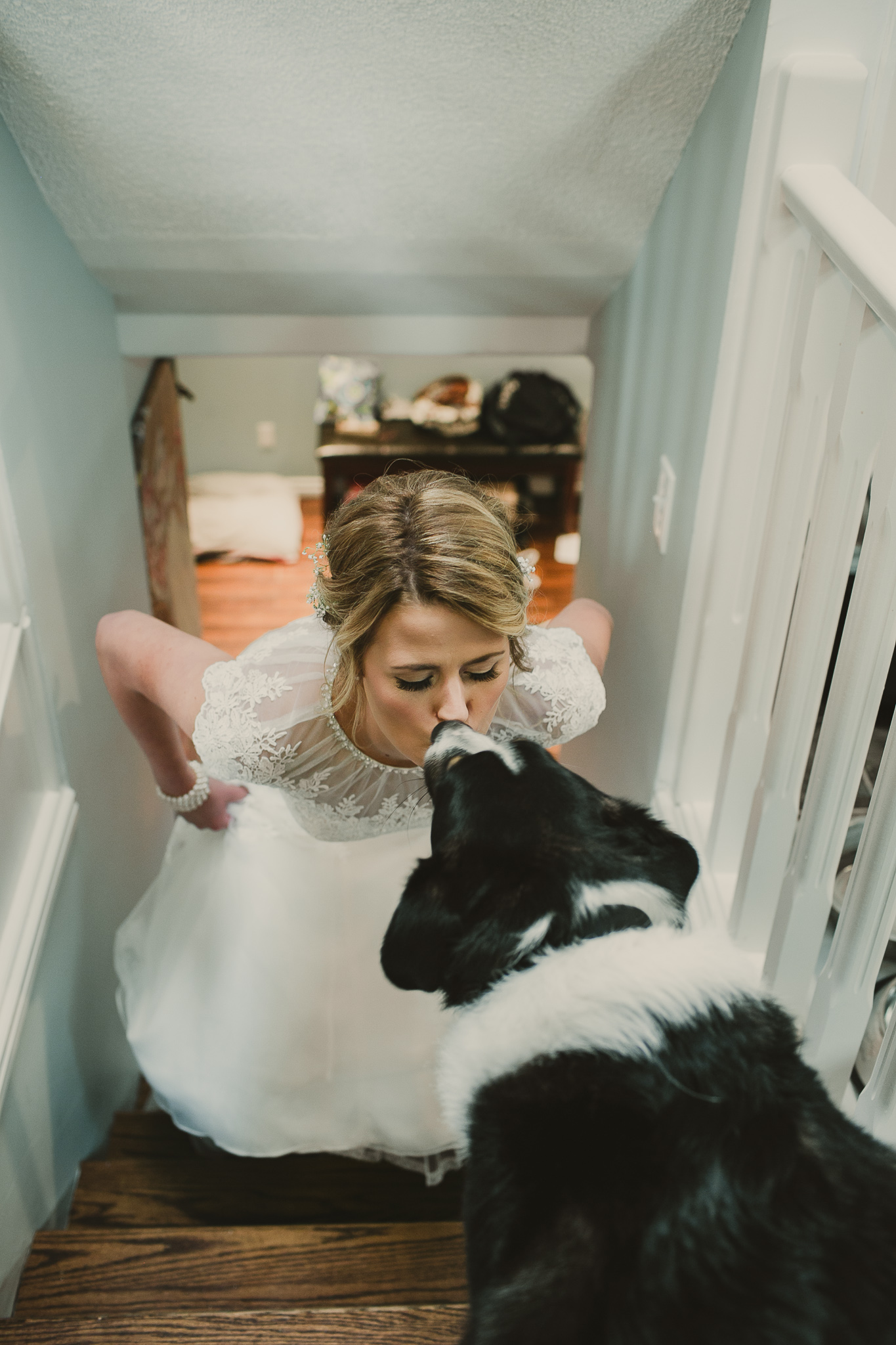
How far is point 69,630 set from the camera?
6.75 ft

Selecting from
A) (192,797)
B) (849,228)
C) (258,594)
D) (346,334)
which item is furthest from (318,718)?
(258,594)

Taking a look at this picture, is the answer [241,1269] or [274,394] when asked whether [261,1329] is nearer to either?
[241,1269]

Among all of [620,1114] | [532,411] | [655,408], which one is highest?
[655,408]

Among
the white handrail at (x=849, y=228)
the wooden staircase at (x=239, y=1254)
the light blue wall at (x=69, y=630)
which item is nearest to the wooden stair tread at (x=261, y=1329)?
the wooden staircase at (x=239, y=1254)

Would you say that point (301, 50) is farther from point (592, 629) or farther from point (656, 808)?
point (656, 808)

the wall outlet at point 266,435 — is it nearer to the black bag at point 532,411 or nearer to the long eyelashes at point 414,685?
the black bag at point 532,411

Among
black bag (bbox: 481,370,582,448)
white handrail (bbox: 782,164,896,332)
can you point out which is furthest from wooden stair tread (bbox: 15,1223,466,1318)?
black bag (bbox: 481,370,582,448)

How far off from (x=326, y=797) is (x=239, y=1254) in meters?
0.83

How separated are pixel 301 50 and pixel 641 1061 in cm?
158

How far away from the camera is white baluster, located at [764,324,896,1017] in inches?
38.3

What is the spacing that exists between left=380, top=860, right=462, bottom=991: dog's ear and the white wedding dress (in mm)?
564

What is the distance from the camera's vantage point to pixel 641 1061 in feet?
2.96

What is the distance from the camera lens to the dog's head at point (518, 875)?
0.97m

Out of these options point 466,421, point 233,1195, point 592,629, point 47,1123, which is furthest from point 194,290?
→ point 466,421
